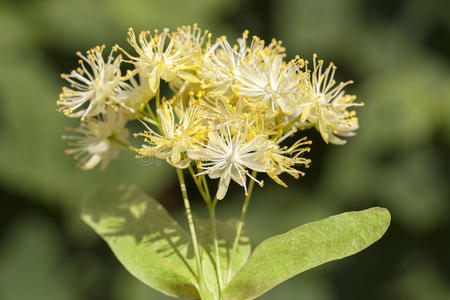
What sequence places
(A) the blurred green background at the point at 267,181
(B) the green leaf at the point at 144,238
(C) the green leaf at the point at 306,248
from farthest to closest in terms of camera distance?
(A) the blurred green background at the point at 267,181 → (B) the green leaf at the point at 144,238 → (C) the green leaf at the point at 306,248

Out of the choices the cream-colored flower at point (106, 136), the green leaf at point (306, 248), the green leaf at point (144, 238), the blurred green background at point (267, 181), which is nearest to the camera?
the green leaf at point (306, 248)

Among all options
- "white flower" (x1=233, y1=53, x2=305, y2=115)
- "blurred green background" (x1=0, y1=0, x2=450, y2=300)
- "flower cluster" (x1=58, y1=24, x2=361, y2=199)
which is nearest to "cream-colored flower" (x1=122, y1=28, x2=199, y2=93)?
"flower cluster" (x1=58, y1=24, x2=361, y2=199)

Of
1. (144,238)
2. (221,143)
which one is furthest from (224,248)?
(221,143)

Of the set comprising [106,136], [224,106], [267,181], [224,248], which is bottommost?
Result: [267,181]

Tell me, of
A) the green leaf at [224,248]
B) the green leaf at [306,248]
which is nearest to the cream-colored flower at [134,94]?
the green leaf at [224,248]

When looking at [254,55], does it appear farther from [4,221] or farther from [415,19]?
[415,19]

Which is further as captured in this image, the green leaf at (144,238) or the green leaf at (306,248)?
the green leaf at (144,238)

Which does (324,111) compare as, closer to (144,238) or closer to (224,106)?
(224,106)

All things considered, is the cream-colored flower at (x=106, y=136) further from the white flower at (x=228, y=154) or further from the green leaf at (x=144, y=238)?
the white flower at (x=228, y=154)
